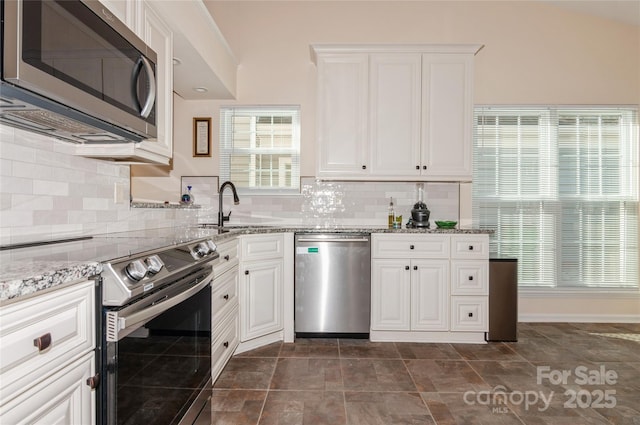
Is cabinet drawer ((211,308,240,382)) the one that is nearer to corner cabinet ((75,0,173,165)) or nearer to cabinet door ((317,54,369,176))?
corner cabinet ((75,0,173,165))

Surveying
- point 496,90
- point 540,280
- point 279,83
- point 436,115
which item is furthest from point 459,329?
point 279,83

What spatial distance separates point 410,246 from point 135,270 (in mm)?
2235

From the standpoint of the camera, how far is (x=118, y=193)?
2.08 meters

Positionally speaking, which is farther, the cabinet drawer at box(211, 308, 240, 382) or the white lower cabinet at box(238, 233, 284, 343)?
the white lower cabinet at box(238, 233, 284, 343)

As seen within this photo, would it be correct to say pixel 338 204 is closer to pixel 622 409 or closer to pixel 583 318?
pixel 622 409

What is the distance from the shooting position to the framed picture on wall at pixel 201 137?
3520 mm

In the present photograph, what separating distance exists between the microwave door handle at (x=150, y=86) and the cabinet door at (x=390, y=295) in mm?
1981

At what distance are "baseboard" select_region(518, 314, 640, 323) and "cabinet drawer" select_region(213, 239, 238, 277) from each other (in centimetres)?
287

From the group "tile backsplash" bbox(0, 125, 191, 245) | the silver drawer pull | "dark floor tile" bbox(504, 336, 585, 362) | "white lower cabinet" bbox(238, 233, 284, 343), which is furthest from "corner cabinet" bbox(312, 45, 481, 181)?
the silver drawer pull

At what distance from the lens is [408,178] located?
3.16 meters

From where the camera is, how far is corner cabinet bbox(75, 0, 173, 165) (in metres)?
1.68

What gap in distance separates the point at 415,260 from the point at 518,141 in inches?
69.8

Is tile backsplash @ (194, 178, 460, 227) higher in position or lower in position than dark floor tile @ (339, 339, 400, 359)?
higher

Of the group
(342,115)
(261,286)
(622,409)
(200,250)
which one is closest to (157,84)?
(200,250)
